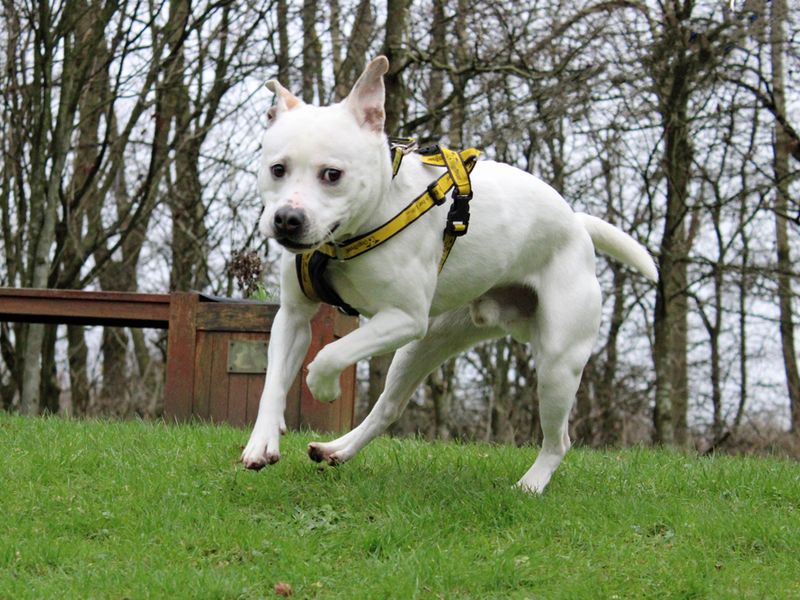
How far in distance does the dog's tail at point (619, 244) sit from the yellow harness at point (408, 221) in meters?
0.98

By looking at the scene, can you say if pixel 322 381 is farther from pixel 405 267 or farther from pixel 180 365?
pixel 180 365

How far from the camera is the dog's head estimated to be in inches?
158

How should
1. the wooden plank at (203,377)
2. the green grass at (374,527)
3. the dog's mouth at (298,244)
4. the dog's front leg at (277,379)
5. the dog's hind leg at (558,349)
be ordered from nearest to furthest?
the green grass at (374,527) < the dog's mouth at (298,244) < the dog's front leg at (277,379) < the dog's hind leg at (558,349) < the wooden plank at (203,377)

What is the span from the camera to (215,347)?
8.02m

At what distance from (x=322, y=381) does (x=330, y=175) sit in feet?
2.81

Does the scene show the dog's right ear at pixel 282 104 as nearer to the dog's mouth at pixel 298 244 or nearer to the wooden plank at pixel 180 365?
the dog's mouth at pixel 298 244

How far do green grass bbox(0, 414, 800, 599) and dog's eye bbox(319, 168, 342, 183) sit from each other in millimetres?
1414

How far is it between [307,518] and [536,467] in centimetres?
127

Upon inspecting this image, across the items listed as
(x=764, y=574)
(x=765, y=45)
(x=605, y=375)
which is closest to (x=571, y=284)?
(x=764, y=574)

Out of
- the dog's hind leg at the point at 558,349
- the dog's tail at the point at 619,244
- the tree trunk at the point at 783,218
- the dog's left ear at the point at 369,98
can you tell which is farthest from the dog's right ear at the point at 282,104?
the tree trunk at the point at 783,218

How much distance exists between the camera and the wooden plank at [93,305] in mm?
8109

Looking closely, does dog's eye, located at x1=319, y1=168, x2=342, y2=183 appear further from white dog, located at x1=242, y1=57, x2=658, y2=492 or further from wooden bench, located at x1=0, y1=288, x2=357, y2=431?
wooden bench, located at x1=0, y1=288, x2=357, y2=431

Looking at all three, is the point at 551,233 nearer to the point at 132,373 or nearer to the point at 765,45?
the point at 765,45

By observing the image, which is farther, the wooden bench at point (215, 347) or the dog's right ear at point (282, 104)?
the wooden bench at point (215, 347)
